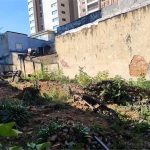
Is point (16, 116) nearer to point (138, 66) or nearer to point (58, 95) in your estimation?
point (58, 95)

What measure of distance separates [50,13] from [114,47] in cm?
3753

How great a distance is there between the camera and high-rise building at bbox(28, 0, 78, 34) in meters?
41.8

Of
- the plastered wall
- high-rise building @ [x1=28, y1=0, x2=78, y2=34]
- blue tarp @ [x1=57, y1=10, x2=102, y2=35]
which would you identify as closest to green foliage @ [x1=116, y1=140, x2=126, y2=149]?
the plastered wall

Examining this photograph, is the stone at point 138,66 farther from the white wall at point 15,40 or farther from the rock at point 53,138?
the white wall at point 15,40

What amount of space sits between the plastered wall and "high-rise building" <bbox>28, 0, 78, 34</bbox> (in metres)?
31.9

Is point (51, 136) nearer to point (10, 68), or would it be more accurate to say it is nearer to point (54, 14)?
point (10, 68)

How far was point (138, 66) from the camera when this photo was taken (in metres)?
8.16

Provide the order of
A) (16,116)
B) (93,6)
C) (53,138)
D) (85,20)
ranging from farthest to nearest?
(93,6) < (85,20) < (16,116) < (53,138)

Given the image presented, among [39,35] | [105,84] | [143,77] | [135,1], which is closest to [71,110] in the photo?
[105,84]

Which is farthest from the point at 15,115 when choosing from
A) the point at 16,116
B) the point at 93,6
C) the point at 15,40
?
the point at 93,6

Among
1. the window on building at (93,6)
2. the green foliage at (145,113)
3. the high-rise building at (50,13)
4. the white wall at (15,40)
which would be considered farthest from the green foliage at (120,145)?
the high-rise building at (50,13)

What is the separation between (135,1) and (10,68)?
1227 centimetres

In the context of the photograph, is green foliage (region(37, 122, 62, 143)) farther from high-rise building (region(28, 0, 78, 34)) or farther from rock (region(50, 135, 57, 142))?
high-rise building (region(28, 0, 78, 34))

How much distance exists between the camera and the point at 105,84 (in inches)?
283
